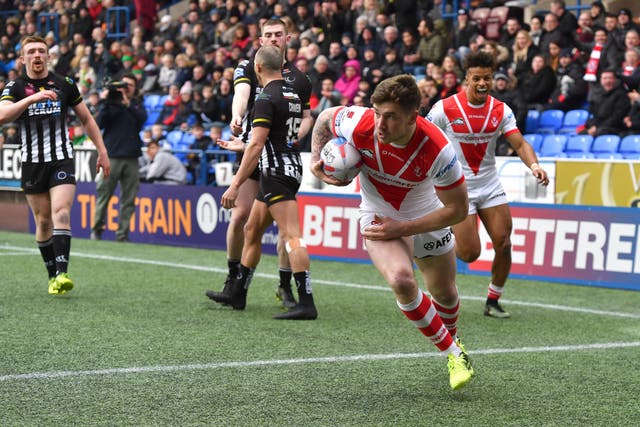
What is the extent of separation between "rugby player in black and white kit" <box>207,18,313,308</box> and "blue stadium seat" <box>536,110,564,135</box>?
291 inches

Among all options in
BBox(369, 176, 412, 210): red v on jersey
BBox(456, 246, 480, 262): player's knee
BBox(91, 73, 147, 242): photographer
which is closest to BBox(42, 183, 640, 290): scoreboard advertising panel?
BBox(91, 73, 147, 242): photographer

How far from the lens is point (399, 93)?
17.2 ft

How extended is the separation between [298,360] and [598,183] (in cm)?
713

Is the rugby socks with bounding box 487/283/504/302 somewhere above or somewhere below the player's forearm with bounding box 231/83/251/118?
below

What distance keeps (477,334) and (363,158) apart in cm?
274

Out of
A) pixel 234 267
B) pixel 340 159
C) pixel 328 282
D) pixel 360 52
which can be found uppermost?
pixel 360 52

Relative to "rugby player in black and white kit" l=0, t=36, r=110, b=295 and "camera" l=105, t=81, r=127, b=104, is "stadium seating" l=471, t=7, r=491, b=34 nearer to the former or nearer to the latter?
"camera" l=105, t=81, r=127, b=104

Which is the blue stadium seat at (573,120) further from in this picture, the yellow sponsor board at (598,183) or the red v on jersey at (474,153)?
the red v on jersey at (474,153)

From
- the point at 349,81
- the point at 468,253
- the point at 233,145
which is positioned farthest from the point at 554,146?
the point at 233,145

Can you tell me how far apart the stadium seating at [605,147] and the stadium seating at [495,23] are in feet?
12.1

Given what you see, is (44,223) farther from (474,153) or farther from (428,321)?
(428,321)

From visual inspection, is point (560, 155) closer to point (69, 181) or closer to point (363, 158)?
point (69, 181)

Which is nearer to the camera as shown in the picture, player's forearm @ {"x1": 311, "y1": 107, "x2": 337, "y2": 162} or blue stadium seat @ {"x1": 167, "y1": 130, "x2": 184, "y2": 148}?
player's forearm @ {"x1": 311, "y1": 107, "x2": 337, "y2": 162}

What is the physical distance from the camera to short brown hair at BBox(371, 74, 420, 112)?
5.26m
